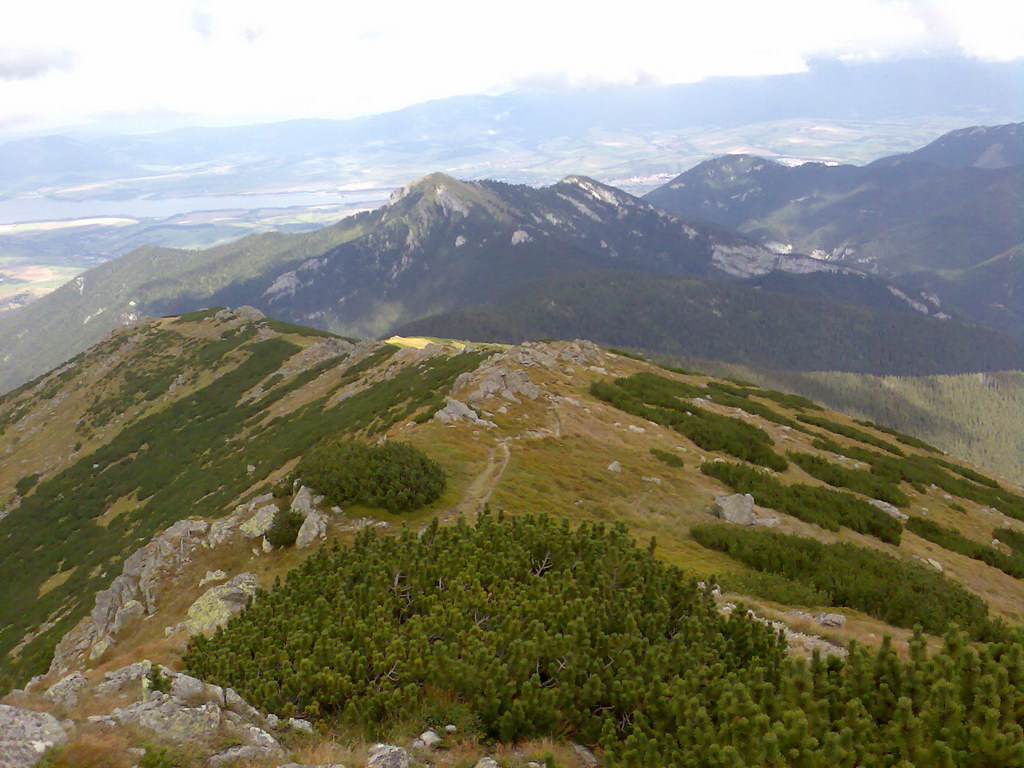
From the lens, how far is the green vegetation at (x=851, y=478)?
3731 cm

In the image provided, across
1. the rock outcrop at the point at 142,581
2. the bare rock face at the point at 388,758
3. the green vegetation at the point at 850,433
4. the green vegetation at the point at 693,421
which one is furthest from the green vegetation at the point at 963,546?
the rock outcrop at the point at 142,581

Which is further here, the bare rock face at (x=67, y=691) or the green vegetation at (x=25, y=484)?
the green vegetation at (x=25, y=484)

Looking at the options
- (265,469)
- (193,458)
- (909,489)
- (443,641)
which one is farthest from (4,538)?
(909,489)

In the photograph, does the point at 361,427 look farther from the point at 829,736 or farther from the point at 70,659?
the point at 829,736

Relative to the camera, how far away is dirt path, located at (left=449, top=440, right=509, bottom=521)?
22266mm

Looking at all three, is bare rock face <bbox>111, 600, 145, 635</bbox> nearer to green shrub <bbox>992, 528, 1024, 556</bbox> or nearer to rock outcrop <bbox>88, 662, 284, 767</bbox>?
rock outcrop <bbox>88, 662, 284, 767</bbox>

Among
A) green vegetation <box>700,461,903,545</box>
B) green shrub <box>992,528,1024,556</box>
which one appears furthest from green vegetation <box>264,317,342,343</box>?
green shrub <box>992,528,1024,556</box>

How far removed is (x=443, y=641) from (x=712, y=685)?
17.2 feet

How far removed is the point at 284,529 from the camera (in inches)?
830

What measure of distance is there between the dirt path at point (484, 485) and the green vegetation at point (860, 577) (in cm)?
958

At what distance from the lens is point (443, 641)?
10969mm

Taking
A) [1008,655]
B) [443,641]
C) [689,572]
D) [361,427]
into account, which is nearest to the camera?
[1008,655]

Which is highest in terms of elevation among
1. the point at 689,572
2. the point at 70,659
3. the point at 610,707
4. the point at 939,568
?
the point at 610,707

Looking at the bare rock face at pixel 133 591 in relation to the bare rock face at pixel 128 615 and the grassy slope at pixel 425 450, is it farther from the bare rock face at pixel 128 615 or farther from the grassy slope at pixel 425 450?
the grassy slope at pixel 425 450
